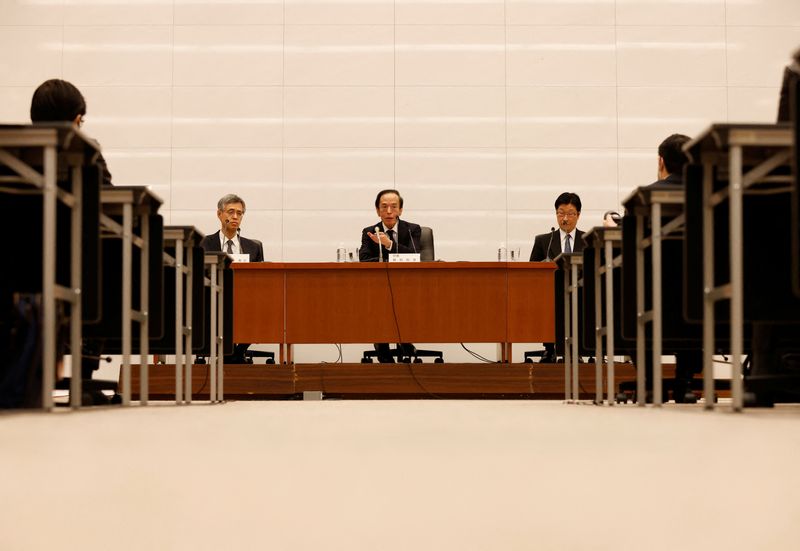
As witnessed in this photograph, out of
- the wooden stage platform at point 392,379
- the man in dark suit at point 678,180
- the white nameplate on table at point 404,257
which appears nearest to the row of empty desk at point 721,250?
the man in dark suit at point 678,180

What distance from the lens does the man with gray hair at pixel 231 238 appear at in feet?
23.7

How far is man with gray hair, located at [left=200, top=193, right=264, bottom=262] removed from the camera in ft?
23.7

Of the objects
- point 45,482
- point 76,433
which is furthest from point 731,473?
point 76,433

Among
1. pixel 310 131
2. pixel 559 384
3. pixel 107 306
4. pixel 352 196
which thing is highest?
pixel 310 131

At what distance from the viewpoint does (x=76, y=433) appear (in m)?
1.75

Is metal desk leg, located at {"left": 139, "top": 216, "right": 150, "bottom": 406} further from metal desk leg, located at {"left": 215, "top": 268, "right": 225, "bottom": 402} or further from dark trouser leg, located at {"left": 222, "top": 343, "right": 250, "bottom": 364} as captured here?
dark trouser leg, located at {"left": 222, "top": 343, "right": 250, "bottom": 364}

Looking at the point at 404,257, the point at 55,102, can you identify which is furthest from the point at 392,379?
the point at 55,102

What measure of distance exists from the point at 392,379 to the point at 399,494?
18.1 feet

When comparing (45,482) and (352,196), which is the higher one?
(352,196)

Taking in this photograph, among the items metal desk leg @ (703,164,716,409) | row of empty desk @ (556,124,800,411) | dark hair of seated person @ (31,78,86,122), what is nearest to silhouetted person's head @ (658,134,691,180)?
row of empty desk @ (556,124,800,411)

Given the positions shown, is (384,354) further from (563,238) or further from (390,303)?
(563,238)

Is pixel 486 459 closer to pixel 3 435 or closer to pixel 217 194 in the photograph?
pixel 3 435

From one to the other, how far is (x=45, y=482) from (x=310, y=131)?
7979mm

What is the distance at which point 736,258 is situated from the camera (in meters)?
2.73
